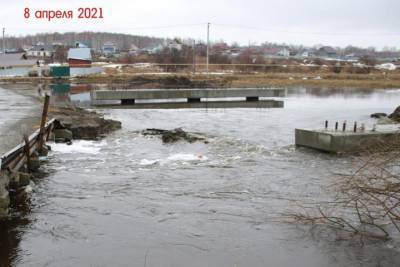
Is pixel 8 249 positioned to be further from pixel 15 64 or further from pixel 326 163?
pixel 15 64

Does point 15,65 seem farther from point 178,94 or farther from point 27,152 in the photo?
point 27,152

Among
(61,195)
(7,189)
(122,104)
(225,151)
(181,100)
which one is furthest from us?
(181,100)

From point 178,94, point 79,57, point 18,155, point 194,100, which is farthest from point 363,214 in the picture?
point 79,57

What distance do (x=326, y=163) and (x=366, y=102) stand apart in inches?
1104

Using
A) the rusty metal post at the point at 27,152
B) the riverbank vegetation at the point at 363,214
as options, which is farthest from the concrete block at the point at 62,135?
the riverbank vegetation at the point at 363,214

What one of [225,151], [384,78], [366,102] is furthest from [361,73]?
[225,151]

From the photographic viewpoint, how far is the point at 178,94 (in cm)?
3928

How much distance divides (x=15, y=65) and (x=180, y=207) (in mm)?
74221

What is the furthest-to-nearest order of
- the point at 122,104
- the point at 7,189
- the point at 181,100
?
the point at 181,100 < the point at 122,104 < the point at 7,189

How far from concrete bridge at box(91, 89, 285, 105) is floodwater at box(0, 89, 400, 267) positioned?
16.4 meters

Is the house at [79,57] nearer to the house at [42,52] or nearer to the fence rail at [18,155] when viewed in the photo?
the house at [42,52]

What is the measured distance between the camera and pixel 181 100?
4219 cm

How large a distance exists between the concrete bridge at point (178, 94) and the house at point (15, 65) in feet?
123

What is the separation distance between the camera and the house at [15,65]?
7146 centimetres
